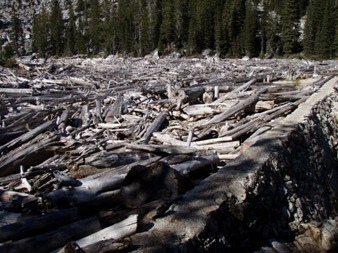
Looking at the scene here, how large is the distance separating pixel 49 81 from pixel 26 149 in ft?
32.7

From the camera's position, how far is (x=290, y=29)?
208 ft

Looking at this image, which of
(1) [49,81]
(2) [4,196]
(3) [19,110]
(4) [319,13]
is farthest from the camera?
(4) [319,13]

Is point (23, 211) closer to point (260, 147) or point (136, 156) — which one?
point (136, 156)

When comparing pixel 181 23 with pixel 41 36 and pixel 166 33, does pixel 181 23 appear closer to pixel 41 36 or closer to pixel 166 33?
pixel 166 33

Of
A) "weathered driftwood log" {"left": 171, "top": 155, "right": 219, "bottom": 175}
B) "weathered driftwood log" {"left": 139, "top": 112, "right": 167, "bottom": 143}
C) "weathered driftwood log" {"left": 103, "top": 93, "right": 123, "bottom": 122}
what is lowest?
"weathered driftwood log" {"left": 171, "top": 155, "right": 219, "bottom": 175}

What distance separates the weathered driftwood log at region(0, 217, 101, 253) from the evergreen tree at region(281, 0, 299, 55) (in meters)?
63.3

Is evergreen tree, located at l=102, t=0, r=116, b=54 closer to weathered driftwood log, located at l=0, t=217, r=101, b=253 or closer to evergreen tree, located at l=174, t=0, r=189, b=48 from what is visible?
evergreen tree, located at l=174, t=0, r=189, b=48

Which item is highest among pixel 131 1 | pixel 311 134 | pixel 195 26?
pixel 131 1

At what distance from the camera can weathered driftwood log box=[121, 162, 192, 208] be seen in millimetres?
3967

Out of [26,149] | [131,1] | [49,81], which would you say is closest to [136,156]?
[26,149]

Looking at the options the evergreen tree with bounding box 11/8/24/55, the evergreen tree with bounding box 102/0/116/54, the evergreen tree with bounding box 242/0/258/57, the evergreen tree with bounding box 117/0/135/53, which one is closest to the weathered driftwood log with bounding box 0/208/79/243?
the evergreen tree with bounding box 242/0/258/57

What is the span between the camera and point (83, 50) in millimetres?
91562

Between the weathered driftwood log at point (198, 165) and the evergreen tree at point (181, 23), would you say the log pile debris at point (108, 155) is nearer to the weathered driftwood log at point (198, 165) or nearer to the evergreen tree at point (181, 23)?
the weathered driftwood log at point (198, 165)

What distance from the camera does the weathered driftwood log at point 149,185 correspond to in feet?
13.0
